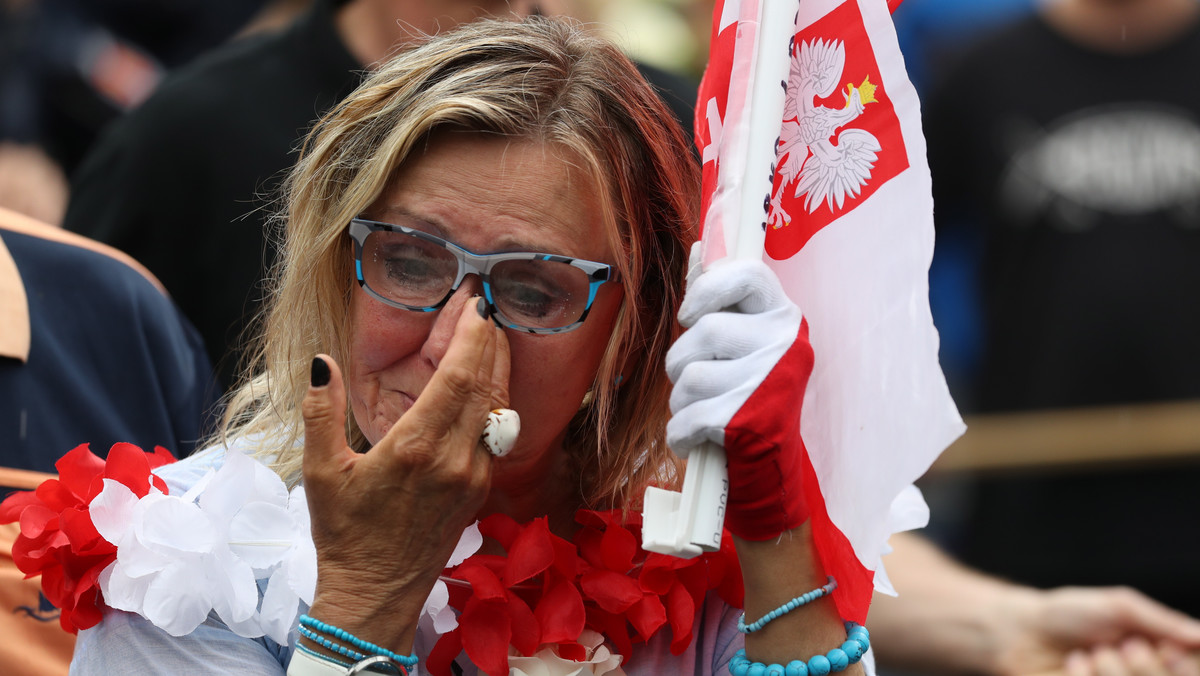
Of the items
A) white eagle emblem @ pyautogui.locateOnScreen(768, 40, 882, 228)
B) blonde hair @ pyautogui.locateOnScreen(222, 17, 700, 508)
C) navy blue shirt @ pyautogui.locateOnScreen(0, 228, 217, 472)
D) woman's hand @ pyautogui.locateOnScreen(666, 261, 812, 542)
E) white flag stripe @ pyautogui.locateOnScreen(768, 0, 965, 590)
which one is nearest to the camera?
woman's hand @ pyautogui.locateOnScreen(666, 261, 812, 542)

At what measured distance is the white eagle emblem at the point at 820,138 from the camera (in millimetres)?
1977

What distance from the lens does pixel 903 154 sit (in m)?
1.94

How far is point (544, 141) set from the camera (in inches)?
85.2

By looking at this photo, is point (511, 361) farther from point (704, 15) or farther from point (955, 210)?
point (704, 15)

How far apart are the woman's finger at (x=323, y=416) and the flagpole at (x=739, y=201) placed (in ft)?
1.38

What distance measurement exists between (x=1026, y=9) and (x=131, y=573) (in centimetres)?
328

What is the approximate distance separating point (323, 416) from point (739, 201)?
611 mm

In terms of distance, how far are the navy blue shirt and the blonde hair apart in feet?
0.89

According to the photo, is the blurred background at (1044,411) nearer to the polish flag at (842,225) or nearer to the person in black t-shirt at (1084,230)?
the person in black t-shirt at (1084,230)

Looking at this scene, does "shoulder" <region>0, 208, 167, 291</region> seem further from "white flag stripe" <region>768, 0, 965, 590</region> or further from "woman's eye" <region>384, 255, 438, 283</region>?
"white flag stripe" <region>768, 0, 965, 590</region>

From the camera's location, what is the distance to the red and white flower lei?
1932 millimetres

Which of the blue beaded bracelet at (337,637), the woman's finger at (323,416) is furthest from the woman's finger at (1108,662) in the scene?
the woman's finger at (323,416)

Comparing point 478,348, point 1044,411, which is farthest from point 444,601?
point 1044,411

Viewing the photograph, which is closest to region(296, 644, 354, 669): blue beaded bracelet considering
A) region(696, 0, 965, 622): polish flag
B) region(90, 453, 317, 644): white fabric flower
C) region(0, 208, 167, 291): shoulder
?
region(90, 453, 317, 644): white fabric flower
